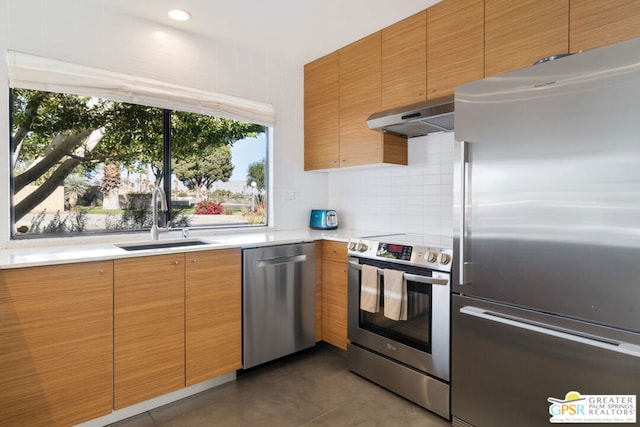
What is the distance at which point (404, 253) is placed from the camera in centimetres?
216

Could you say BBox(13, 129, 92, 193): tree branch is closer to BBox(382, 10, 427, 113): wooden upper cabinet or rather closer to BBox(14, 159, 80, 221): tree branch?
BBox(14, 159, 80, 221): tree branch

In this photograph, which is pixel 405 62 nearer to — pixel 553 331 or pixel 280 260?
pixel 280 260

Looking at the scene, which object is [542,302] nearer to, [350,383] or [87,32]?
[350,383]

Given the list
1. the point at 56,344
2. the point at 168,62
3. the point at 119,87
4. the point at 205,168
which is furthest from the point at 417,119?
the point at 56,344

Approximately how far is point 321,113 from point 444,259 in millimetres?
1864

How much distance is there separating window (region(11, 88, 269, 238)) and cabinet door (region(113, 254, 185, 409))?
0.74 metres

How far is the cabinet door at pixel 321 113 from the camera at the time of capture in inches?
121

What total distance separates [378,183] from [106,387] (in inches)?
94.4

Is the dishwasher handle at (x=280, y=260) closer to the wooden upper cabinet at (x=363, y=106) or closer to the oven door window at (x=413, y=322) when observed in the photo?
the oven door window at (x=413, y=322)

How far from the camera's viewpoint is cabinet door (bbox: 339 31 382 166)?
8.95 feet

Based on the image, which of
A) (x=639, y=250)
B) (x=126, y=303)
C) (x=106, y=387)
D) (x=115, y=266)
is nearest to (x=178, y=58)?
(x=115, y=266)

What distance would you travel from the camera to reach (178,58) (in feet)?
8.73

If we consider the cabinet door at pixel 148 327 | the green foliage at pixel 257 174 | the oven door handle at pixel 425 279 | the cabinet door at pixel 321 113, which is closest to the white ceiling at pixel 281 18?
the cabinet door at pixel 321 113

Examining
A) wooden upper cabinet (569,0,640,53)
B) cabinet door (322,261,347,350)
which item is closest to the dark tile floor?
cabinet door (322,261,347,350)
